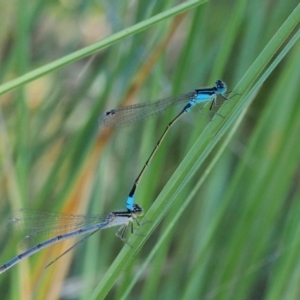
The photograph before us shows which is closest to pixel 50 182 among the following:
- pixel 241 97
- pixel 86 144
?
pixel 86 144

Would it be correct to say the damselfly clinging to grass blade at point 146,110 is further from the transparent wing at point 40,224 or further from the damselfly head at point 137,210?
the transparent wing at point 40,224

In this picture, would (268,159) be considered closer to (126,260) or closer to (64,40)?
(126,260)

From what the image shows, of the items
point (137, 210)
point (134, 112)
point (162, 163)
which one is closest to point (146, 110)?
point (134, 112)

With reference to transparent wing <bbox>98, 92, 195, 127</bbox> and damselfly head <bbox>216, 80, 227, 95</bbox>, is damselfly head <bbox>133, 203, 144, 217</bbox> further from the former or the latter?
damselfly head <bbox>216, 80, 227, 95</bbox>

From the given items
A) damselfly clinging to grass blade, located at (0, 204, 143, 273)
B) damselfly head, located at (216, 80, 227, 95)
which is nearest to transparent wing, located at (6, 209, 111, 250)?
damselfly clinging to grass blade, located at (0, 204, 143, 273)

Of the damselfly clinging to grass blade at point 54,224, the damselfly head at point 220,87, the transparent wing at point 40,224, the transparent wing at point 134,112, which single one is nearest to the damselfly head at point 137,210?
the damselfly clinging to grass blade at point 54,224

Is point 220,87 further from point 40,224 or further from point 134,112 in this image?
point 40,224

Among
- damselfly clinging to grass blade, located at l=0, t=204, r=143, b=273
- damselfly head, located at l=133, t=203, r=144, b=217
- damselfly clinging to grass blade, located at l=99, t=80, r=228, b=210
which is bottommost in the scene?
damselfly head, located at l=133, t=203, r=144, b=217
